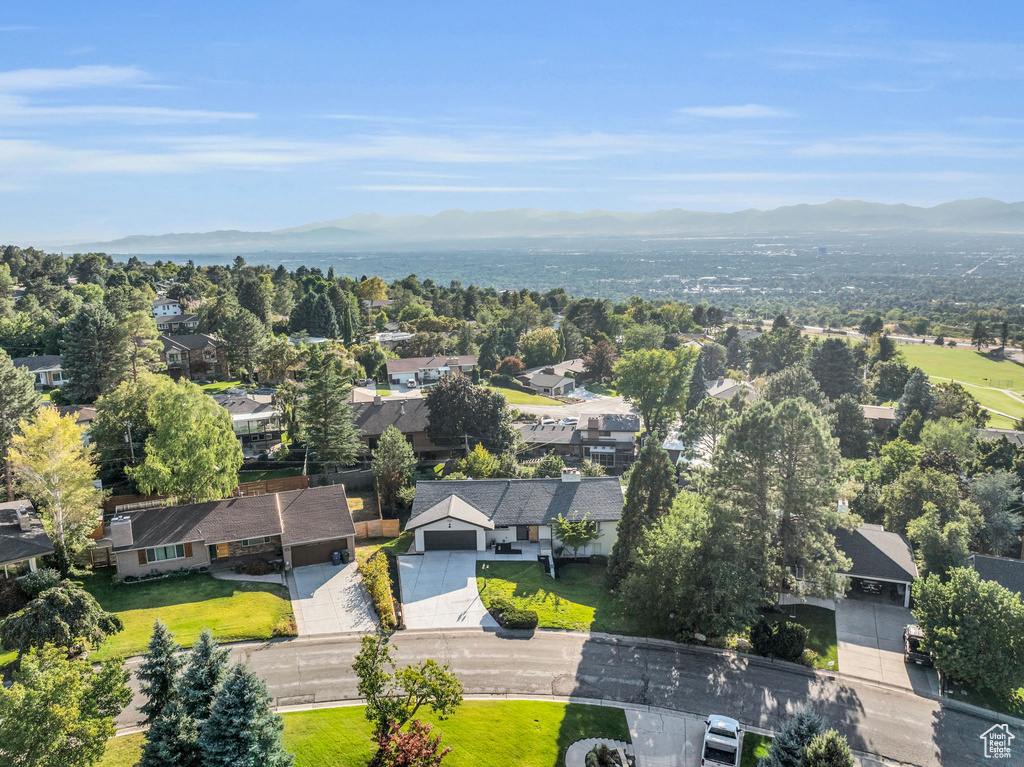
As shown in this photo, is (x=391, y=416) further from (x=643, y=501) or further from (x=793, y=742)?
(x=793, y=742)

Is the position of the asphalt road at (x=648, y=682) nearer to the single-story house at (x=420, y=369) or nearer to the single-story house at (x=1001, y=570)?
the single-story house at (x=1001, y=570)

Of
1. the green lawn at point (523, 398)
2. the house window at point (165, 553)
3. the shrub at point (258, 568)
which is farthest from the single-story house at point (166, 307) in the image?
the shrub at point (258, 568)

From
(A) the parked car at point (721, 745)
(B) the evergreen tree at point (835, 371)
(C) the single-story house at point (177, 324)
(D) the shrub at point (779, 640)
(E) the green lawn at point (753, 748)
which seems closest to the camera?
(A) the parked car at point (721, 745)

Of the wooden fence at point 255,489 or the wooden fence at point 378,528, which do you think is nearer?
the wooden fence at point 378,528

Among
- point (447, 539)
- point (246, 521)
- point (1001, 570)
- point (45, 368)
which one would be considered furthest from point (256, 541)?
point (45, 368)

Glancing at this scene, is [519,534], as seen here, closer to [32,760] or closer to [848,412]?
[32,760]

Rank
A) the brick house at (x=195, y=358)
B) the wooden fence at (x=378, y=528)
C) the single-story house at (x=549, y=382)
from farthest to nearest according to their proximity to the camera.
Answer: the single-story house at (x=549, y=382) < the brick house at (x=195, y=358) < the wooden fence at (x=378, y=528)

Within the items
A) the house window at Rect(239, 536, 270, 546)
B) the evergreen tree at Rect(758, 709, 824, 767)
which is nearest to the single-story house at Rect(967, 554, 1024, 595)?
the evergreen tree at Rect(758, 709, 824, 767)

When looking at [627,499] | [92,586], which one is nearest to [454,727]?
[627,499]
